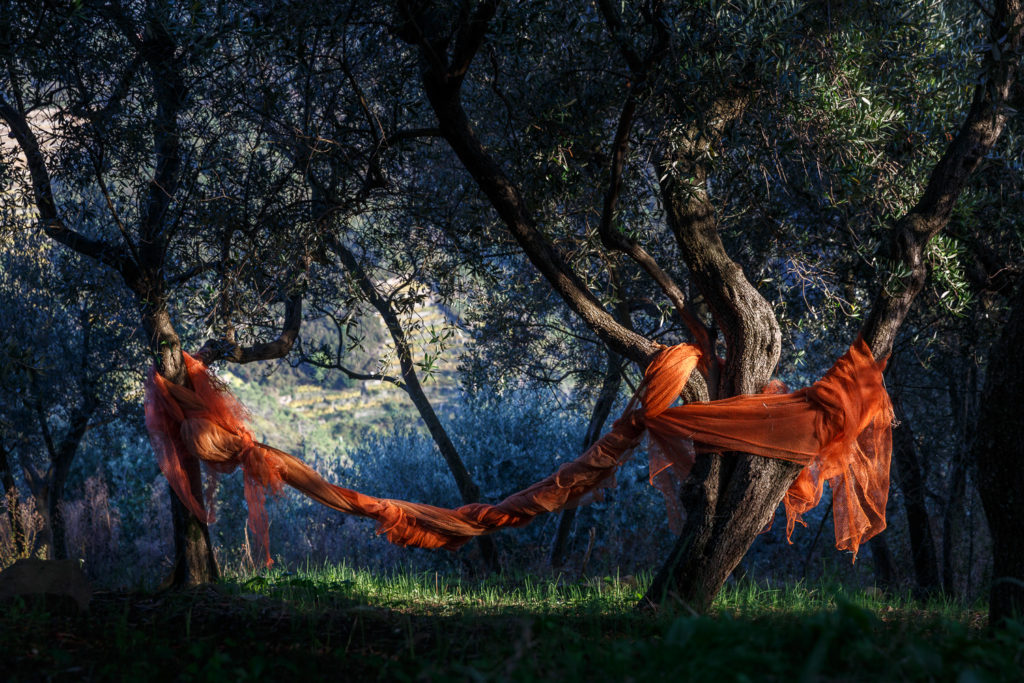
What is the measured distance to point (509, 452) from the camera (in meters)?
12.4

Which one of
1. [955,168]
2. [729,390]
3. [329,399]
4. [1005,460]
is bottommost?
[1005,460]

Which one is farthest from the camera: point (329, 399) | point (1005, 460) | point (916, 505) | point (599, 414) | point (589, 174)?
point (329, 399)

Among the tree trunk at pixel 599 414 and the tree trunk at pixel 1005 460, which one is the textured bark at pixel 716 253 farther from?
the tree trunk at pixel 599 414

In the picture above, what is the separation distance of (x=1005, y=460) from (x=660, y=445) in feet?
6.22

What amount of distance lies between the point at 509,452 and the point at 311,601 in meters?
7.55

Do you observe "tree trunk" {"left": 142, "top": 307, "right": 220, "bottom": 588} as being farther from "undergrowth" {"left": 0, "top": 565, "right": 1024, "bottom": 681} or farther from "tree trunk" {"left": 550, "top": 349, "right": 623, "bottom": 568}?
"tree trunk" {"left": 550, "top": 349, "right": 623, "bottom": 568}

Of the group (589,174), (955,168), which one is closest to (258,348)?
(589,174)

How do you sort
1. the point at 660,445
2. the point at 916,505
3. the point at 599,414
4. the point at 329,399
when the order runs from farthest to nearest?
the point at 329,399, the point at 599,414, the point at 916,505, the point at 660,445

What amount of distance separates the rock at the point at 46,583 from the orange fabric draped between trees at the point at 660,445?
119 cm

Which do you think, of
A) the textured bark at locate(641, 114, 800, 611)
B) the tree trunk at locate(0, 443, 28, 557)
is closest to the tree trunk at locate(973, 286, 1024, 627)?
the textured bark at locate(641, 114, 800, 611)

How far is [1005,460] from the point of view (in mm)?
3957

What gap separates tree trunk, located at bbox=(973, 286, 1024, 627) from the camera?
3.89 metres

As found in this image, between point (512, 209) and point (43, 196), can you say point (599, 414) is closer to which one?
point (512, 209)

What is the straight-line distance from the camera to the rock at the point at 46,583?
166 inches
